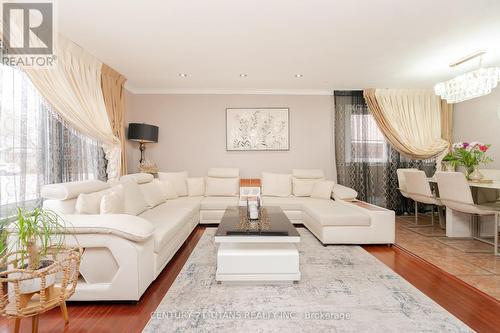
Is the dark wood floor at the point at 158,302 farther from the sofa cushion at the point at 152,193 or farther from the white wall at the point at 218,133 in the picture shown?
the white wall at the point at 218,133

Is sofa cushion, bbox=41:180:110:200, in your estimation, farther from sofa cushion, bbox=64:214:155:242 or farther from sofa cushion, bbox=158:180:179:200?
sofa cushion, bbox=158:180:179:200

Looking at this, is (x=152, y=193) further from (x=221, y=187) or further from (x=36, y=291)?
(x=36, y=291)

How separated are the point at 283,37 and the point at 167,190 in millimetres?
2885

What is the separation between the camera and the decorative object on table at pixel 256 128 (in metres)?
4.93

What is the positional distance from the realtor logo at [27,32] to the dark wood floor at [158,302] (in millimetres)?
2119

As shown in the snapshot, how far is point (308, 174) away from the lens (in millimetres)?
4629

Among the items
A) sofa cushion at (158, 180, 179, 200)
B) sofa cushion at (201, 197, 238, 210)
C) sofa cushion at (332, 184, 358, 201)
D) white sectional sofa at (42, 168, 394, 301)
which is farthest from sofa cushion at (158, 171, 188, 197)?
sofa cushion at (332, 184, 358, 201)

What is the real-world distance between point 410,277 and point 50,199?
3.33 meters

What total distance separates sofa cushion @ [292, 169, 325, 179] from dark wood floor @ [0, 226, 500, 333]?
2.27 metres

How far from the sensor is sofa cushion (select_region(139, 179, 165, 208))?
340 cm

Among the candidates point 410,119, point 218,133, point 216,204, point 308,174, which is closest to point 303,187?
point 308,174

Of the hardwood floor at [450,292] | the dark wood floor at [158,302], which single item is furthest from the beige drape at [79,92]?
the hardwood floor at [450,292]

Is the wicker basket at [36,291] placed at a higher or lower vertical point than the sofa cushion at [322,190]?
lower

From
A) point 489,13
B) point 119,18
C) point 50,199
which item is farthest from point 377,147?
point 50,199
